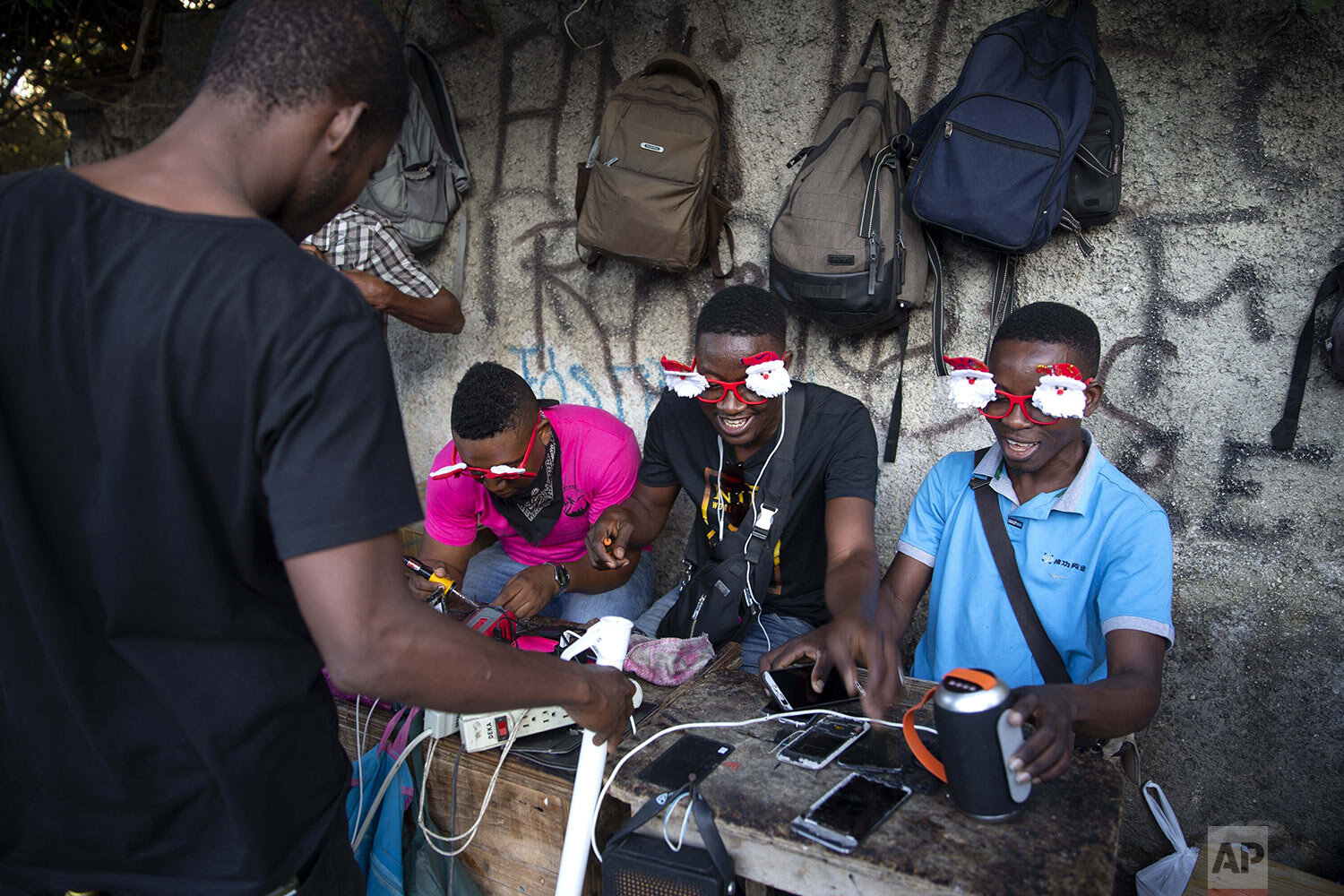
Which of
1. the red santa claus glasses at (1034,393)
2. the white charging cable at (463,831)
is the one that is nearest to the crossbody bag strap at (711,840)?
the white charging cable at (463,831)

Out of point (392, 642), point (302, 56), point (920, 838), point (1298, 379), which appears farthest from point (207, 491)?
point (1298, 379)

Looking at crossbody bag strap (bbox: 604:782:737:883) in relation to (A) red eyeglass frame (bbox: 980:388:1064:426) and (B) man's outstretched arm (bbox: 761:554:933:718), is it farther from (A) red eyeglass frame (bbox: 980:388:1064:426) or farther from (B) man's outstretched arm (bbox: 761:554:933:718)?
(A) red eyeglass frame (bbox: 980:388:1064:426)

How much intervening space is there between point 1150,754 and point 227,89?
10.9 feet

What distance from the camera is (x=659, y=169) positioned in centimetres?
339

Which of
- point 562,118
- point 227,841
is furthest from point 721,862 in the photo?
point 562,118

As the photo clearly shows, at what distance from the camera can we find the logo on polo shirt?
2271mm

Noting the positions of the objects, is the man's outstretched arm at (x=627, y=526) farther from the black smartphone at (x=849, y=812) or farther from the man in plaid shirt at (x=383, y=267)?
the man in plaid shirt at (x=383, y=267)

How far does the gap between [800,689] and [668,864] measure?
0.64m

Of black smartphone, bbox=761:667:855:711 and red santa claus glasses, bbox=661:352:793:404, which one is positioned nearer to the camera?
black smartphone, bbox=761:667:855:711

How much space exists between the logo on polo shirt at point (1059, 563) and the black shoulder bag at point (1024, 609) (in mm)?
76

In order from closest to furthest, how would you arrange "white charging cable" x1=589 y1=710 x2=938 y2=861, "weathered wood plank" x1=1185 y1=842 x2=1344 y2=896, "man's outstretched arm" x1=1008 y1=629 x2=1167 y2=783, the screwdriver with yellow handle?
"man's outstretched arm" x1=1008 y1=629 x2=1167 y2=783 < "white charging cable" x1=589 y1=710 x2=938 y2=861 < "weathered wood plank" x1=1185 y1=842 x2=1344 y2=896 < the screwdriver with yellow handle

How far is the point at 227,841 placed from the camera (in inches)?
47.9

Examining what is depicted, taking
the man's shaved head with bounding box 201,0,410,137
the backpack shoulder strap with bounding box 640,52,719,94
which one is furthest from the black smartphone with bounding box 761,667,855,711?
the backpack shoulder strap with bounding box 640,52,719,94

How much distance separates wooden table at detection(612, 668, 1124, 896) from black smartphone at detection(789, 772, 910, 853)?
16mm
